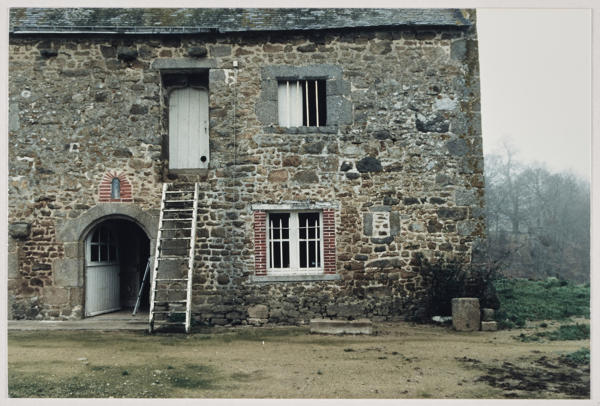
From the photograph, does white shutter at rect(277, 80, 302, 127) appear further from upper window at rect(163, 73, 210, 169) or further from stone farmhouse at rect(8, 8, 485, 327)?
upper window at rect(163, 73, 210, 169)

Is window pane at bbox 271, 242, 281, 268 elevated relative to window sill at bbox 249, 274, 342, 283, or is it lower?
elevated

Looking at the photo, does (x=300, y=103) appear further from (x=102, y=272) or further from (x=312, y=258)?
(x=102, y=272)

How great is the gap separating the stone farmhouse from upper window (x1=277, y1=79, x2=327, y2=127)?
0.10 metres

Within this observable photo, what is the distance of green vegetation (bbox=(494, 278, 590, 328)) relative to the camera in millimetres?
10289

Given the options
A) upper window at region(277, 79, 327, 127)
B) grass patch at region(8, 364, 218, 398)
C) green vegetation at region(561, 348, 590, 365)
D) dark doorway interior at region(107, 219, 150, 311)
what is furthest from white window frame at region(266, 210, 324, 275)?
green vegetation at region(561, 348, 590, 365)

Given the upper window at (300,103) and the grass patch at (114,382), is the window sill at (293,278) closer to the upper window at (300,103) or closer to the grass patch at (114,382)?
the upper window at (300,103)

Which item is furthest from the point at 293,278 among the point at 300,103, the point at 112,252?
the point at 112,252

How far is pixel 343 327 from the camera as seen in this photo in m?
9.26

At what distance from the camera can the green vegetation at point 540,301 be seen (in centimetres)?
1029

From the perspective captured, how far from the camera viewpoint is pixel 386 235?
10.2 m

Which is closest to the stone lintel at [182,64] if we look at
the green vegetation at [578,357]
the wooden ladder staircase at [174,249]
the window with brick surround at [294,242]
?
the wooden ladder staircase at [174,249]

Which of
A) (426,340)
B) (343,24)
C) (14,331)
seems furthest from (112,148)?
(426,340)

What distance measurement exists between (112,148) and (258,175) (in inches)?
108

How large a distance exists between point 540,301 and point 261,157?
6.59 m
